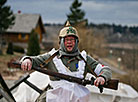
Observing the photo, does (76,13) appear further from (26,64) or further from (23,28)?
(26,64)

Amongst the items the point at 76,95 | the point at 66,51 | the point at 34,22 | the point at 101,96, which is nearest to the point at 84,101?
the point at 76,95

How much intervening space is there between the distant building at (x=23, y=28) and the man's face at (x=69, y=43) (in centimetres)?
2555

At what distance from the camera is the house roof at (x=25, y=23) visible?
28461 mm

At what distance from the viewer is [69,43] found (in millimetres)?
2684

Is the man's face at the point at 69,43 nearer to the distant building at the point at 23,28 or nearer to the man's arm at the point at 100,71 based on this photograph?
the man's arm at the point at 100,71

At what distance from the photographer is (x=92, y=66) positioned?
9.18 feet

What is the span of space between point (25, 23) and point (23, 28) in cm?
112

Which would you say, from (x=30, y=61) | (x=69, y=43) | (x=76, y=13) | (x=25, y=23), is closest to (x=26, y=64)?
(x=30, y=61)

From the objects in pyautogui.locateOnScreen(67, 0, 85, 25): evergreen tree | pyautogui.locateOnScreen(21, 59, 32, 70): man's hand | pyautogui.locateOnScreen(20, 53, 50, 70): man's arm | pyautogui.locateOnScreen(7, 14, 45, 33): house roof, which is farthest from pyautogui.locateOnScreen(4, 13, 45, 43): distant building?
pyautogui.locateOnScreen(21, 59, 32, 70): man's hand


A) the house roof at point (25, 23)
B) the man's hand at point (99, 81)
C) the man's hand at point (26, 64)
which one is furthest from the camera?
the house roof at point (25, 23)

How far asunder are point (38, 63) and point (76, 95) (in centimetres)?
64

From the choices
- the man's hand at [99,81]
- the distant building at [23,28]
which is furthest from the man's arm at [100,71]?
the distant building at [23,28]

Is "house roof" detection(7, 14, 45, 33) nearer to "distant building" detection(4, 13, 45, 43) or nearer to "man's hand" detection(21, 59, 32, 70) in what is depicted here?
"distant building" detection(4, 13, 45, 43)

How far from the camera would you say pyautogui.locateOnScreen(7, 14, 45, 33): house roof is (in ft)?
93.4
